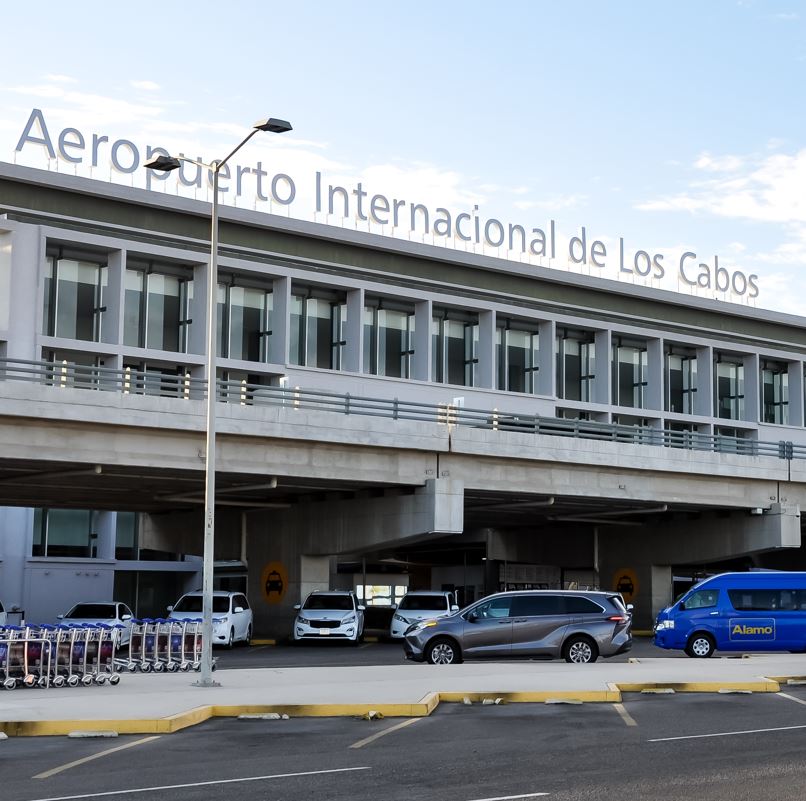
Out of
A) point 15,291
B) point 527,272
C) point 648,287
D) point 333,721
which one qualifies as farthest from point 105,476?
point 648,287

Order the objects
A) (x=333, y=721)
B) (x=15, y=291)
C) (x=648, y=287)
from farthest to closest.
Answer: (x=648, y=287) < (x=15, y=291) < (x=333, y=721)

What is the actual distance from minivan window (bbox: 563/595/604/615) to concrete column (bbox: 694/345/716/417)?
5030cm

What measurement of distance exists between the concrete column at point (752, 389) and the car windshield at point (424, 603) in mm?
41915

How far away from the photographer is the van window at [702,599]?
3472 centimetres

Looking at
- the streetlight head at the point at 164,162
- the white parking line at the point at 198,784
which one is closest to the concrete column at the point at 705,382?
the streetlight head at the point at 164,162

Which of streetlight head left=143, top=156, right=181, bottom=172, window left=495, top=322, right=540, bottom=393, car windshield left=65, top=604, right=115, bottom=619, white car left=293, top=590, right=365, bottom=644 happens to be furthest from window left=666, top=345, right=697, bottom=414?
streetlight head left=143, top=156, right=181, bottom=172

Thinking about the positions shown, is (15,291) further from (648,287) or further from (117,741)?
(117,741)

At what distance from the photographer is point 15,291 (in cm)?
5484

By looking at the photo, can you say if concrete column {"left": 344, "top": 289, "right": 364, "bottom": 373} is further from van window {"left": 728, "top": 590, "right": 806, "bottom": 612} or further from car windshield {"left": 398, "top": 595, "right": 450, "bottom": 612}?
van window {"left": 728, "top": 590, "right": 806, "bottom": 612}

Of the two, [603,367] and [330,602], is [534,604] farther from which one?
[603,367]

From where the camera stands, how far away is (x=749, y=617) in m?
34.5

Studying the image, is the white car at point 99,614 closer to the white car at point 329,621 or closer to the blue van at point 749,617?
the white car at point 329,621

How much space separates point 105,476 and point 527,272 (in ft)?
110

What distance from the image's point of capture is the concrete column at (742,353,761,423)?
7969cm
